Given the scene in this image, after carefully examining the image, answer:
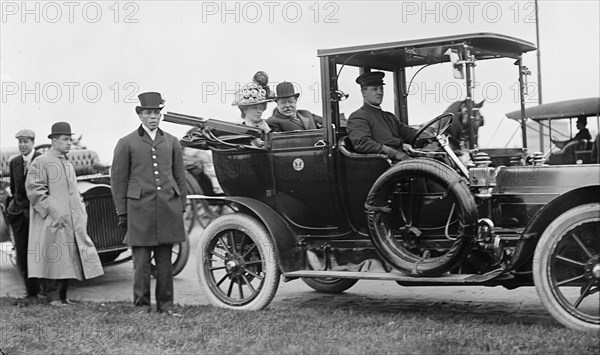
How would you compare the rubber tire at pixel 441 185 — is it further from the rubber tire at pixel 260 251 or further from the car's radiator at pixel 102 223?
the car's radiator at pixel 102 223

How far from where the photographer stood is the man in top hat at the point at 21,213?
8016 mm

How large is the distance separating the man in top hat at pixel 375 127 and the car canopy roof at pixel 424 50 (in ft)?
0.67

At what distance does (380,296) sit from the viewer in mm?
7500

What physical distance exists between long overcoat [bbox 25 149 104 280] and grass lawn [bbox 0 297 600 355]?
2.80 ft

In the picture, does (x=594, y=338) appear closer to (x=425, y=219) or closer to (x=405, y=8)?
(x=425, y=219)

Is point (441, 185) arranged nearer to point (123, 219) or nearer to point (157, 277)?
point (157, 277)

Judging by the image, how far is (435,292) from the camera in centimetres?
760

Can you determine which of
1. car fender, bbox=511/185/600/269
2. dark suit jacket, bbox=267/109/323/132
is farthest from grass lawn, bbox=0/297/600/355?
dark suit jacket, bbox=267/109/323/132

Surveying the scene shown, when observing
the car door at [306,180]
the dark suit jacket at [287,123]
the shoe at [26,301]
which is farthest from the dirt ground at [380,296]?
the dark suit jacket at [287,123]

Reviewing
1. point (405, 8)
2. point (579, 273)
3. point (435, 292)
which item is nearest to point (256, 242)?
point (435, 292)

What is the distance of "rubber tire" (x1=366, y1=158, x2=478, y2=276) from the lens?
557cm

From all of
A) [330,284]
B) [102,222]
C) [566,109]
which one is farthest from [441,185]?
[566,109]

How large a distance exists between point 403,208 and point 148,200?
1979 millimetres

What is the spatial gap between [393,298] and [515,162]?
5.55ft
